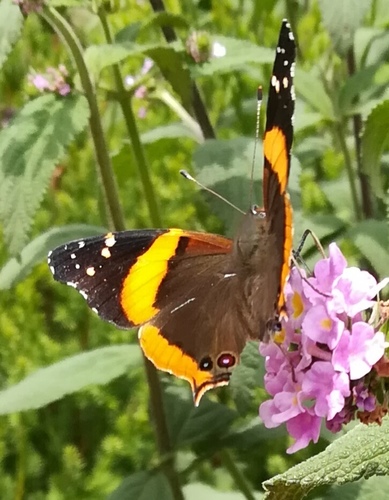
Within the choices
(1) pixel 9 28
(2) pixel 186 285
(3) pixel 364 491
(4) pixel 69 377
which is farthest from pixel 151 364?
(1) pixel 9 28

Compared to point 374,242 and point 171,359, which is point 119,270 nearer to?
point 171,359

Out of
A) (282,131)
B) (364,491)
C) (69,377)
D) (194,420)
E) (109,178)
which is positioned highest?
(109,178)

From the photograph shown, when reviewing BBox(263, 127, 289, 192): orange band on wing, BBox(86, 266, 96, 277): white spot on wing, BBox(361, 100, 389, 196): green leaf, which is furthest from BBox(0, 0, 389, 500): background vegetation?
BBox(263, 127, 289, 192): orange band on wing

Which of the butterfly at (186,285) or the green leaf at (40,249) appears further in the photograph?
the green leaf at (40,249)

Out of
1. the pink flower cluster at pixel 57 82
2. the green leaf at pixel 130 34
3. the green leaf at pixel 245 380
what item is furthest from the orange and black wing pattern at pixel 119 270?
the green leaf at pixel 130 34

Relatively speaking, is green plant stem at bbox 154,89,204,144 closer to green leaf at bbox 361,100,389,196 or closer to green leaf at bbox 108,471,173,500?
green leaf at bbox 361,100,389,196

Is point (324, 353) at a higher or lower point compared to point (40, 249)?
lower

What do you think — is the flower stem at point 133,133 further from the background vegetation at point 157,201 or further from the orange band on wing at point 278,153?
the orange band on wing at point 278,153
